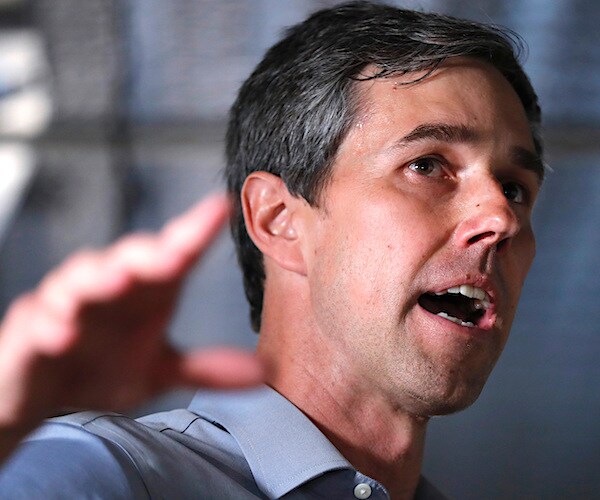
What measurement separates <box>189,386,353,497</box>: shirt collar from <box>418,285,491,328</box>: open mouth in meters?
0.19

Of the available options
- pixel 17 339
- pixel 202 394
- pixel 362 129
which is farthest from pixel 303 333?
pixel 17 339

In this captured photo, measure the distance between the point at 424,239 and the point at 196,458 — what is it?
0.32 meters

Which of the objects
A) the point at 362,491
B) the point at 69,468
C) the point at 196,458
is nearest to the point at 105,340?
the point at 69,468

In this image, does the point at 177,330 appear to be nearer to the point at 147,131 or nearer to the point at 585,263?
the point at 147,131

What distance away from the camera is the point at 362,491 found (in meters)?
0.89

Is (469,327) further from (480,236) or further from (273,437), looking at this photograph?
(273,437)

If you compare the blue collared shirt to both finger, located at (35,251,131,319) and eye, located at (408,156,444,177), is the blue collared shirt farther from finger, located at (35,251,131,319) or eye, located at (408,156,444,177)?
eye, located at (408,156,444,177)

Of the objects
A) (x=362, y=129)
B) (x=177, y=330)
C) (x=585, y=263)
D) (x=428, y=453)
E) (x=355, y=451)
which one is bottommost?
(x=428, y=453)

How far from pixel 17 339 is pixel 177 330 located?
1.36 metres

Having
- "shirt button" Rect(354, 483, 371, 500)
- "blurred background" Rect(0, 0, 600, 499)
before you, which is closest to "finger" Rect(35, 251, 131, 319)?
"shirt button" Rect(354, 483, 371, 500)

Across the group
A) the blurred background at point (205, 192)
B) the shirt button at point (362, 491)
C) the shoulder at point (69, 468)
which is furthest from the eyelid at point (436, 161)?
the blurred background at point (205, 192)

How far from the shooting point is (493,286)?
0.96 metres

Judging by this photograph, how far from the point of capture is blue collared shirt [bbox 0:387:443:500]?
653mm

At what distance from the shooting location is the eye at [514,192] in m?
1.06
